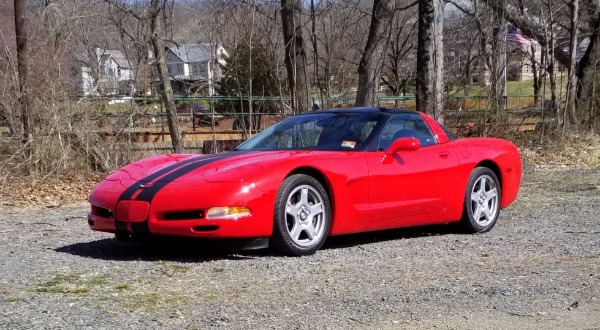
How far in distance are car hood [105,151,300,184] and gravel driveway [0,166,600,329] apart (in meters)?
0.55

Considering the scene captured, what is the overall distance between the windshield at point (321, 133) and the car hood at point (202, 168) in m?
0.51

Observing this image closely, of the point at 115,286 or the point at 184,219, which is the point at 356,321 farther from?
the point at 184,219

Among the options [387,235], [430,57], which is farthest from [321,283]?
[430,57]

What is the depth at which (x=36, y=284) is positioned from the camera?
526cm

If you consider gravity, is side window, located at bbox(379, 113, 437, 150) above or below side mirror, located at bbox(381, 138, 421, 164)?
above

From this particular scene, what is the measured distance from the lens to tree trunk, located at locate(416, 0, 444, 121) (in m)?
15.0

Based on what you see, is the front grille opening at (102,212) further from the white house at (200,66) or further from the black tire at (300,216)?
the white house at (200,66)

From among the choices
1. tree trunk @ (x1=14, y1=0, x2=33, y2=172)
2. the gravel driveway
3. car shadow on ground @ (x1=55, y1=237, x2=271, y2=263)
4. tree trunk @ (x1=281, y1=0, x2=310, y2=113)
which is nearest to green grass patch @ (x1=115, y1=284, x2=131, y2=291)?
the gravel driveway

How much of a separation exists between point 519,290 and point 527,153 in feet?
42.9

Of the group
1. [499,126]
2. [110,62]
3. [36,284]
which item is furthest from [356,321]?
[110,62]

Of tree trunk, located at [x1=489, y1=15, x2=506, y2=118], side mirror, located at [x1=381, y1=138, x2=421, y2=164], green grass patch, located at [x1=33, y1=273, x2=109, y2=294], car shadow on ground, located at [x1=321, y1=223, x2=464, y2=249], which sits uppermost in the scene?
tree trunk, located at [x1=489, y1=15, x2=506, y2=118]

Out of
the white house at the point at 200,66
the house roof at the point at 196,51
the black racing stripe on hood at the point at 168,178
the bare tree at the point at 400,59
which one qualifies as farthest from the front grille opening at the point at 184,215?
the bare tree at the point at 400,59

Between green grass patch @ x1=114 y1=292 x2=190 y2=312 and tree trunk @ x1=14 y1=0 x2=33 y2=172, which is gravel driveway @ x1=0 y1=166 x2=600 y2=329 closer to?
green grass patch @ x1=114 y1=292 x2=190 y2=312

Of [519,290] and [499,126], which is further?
[499,126]
